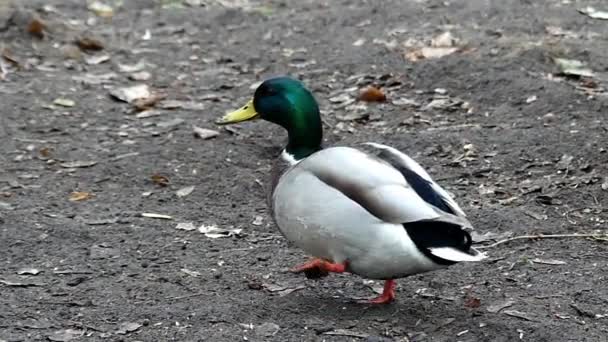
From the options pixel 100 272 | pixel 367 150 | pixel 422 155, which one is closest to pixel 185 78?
pixel 422 155

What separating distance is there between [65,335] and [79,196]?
172cm

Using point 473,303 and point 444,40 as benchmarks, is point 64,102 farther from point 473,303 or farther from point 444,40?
point 473,303

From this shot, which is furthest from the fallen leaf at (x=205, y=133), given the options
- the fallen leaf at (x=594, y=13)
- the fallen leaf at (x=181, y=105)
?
the fallen leaf at (x=594, y=13)

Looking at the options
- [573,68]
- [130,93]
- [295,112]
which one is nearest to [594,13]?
[573,68]

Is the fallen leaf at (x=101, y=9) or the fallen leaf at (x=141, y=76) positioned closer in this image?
the fallen leaf at (x=141, y=76)

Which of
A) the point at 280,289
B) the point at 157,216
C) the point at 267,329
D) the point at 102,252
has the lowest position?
the point at 157,216

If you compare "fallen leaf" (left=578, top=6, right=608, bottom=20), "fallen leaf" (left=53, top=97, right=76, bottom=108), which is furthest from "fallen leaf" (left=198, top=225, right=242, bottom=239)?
"fallen leaf" (left=578, top=6, right=608, bottom=20)

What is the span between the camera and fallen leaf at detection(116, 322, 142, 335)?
4.12 m

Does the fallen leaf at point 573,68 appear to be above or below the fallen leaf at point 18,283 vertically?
below

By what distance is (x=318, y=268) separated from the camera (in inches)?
168

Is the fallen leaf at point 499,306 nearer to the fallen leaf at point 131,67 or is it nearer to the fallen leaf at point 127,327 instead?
the fallen leaf at point 127,327

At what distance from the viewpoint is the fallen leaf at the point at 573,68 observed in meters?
6.98

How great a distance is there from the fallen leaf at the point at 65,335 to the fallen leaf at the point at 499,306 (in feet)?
4.85

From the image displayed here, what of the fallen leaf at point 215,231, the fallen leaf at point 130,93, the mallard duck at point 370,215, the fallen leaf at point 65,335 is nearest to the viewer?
the mallard duck at point 370,215
